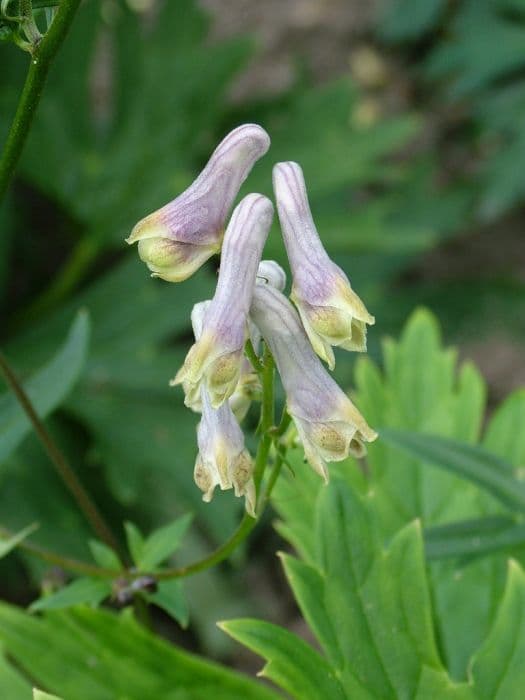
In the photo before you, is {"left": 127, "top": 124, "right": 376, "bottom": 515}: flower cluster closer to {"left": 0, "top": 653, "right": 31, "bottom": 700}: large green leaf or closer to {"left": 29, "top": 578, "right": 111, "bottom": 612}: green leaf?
{"left": 29, "top": 578, "right": 111, "bottom": 612}: green leaf

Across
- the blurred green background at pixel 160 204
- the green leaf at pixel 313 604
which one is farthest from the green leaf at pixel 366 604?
the blurred green background at pixel 160 204

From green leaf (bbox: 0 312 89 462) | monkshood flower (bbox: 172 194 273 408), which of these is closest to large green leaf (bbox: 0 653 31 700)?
green leaf (bbox: 0 312 89 462)

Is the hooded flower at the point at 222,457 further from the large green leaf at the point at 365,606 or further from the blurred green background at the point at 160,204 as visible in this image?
the blurred green background at the point at 160,204

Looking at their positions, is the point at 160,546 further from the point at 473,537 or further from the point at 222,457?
the point at 473,537

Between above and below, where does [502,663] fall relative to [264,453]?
below

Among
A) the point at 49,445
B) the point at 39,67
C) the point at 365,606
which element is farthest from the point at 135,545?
the point at 39,67

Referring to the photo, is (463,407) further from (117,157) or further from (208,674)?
(117,157)

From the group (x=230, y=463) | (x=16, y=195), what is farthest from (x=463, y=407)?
(x=16, y=195)
